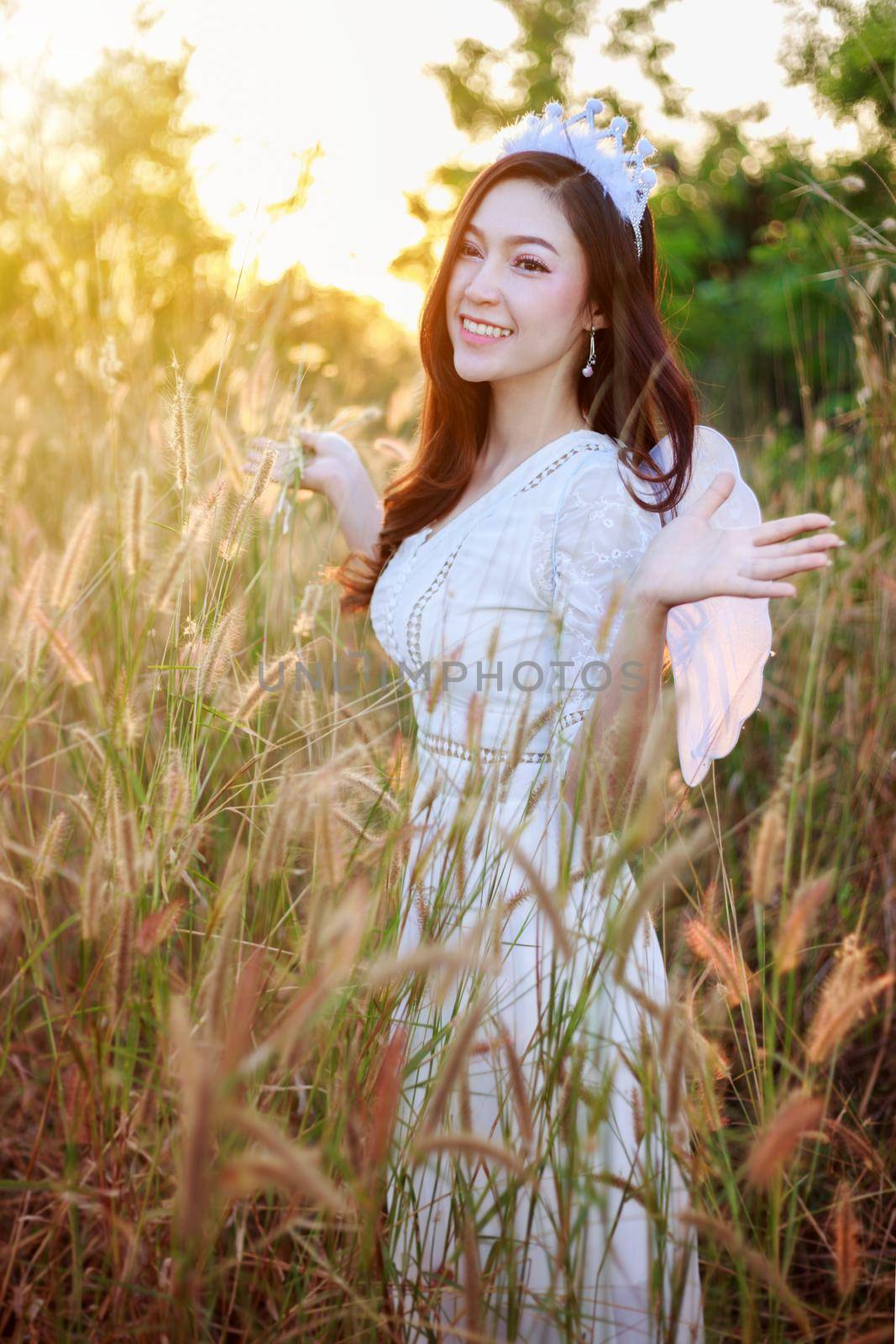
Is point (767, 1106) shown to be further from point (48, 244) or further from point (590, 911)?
point (48, 244)

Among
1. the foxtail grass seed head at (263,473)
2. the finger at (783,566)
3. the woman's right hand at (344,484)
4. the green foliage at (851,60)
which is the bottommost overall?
the finger at (783,566)

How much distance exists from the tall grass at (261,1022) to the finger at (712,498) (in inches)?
9.7

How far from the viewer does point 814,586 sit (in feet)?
10.1

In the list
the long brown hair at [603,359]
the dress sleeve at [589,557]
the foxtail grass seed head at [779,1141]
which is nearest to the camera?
the foxtail grass seed head at [779,1141]

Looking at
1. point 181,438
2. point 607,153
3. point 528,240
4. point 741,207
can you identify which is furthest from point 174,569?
point 741,207

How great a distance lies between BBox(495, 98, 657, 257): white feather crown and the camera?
198 centimetres

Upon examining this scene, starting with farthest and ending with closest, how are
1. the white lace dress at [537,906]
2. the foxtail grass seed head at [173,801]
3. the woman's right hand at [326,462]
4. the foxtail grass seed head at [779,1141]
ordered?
the woman's right hand at [326,462]
the foxtail grass seed head at [173,801]
the white lace dress at [537,906]
the foxtail grass seed head at [779,1141]

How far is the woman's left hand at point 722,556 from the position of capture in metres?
1.22

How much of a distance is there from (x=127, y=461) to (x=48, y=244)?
0.50 m

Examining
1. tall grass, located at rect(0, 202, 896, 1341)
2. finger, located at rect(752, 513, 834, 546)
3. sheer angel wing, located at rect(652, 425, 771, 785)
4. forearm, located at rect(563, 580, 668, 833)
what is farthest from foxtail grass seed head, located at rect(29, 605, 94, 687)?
sheer angel wing, located at rect(652, 425, 771, 785)

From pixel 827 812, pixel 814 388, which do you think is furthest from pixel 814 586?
pixel 814 388

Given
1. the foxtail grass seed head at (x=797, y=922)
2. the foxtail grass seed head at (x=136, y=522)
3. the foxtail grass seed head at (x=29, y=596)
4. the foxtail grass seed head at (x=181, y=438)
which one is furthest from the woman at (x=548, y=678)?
the foxtail grass seed head at (x=29, y=596)

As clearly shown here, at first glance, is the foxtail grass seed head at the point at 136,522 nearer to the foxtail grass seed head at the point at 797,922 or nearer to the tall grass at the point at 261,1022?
the tall grass at the point at 261,1022

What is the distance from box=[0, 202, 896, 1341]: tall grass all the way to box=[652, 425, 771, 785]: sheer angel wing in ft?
0.79
